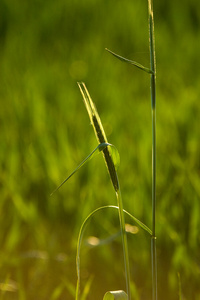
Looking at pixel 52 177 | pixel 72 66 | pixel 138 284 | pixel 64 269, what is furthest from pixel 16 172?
pixel 72 66

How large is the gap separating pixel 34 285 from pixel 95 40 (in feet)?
5.82

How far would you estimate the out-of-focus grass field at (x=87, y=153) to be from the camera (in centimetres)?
134

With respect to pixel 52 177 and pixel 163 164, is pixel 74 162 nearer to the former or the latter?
pixel 52 177

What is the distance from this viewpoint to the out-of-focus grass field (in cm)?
134

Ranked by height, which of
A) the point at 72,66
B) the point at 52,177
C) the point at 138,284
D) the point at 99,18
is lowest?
the point at 138,284

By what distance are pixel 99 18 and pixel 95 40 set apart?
283 mm

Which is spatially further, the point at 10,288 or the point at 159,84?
the point at 159,84

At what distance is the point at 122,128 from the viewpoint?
1.91m

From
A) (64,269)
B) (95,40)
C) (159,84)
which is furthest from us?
(95,40)

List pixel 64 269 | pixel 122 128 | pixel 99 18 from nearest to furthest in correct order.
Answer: pixel 64 269
pixel 122 128
pixel 99 18

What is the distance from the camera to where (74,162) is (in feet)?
5.47

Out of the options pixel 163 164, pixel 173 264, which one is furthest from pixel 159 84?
pixel 173 264

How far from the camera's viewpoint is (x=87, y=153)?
1700mm

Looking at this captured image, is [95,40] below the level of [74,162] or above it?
above
